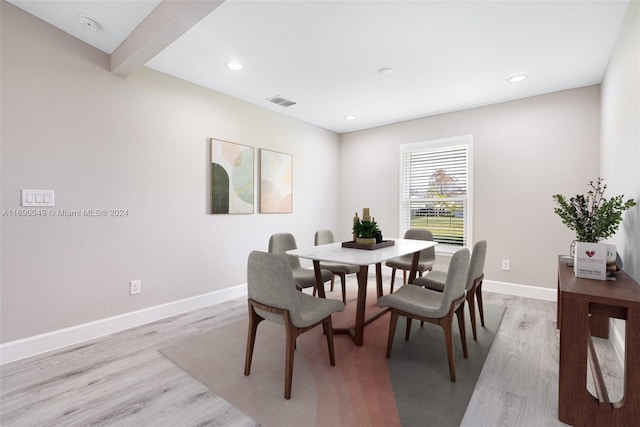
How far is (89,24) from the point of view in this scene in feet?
7.48

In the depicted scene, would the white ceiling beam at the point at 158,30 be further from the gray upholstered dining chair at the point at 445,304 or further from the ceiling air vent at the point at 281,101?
the gray upholstered dining chair at the point at 445,304

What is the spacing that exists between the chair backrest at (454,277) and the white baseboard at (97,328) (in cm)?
264

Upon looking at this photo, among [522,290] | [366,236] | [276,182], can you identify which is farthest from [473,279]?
[276,182]

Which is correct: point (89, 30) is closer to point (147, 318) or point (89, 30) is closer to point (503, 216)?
point (147, 318)

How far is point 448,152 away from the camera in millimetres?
4348

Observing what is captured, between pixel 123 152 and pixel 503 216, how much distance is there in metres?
4.45

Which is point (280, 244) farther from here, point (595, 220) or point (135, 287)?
point (595, 220)

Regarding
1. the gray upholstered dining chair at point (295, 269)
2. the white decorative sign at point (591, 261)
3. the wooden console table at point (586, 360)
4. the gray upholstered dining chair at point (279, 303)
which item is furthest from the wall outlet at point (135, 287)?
the white decorative sign at point (591, 261)

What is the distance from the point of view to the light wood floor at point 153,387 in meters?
1.60

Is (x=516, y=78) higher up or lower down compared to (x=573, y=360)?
higher up

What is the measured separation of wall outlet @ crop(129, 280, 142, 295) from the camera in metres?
2.84

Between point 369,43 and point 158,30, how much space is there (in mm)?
1611

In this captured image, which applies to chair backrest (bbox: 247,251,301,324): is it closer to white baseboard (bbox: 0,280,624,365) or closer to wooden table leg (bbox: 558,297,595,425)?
wooden table leg (bbox: 558,297,595,425)

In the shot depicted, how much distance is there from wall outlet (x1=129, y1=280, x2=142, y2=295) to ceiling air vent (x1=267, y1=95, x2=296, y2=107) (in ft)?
8.42
